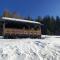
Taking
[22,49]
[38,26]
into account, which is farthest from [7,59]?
[38,26]

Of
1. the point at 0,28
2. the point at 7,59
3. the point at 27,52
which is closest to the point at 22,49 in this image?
the point at 27,52

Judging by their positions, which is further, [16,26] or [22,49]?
[16,26]

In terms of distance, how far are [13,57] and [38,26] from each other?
20258 millimetres

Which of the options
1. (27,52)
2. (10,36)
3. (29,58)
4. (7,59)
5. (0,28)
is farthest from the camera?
(0,28)

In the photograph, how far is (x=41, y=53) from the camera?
9.96 metres

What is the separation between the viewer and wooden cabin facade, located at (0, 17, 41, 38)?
2120cm

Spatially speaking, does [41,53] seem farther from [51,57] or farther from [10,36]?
[10,36]

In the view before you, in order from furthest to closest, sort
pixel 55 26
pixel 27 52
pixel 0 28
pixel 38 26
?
1. pixel 55 26
2. pixel 38 26
3. pixel 0 28
4. pixel 27 52

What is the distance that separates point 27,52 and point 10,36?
38.6 ft

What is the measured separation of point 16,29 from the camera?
22734mm

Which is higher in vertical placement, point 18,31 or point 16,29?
point 16,29

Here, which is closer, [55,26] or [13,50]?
[13,50]

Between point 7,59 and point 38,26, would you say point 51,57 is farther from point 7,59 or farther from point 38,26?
point 38,26

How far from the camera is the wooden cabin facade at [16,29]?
2120 cm
